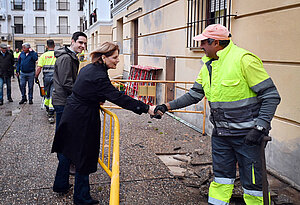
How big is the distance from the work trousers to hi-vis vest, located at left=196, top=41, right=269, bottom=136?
14 centimetres

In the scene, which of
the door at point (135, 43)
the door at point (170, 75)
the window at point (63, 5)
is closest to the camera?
the door at point (170, 75)

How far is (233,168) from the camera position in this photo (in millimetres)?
3287

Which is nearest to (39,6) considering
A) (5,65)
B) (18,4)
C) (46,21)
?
(46,21)

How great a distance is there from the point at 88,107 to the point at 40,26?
4686 centimetres

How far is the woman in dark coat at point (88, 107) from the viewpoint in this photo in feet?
11.3

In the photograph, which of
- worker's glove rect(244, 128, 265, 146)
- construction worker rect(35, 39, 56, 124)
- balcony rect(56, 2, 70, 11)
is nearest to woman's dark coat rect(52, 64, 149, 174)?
worker's glove rect(244, 128, 265, 146)

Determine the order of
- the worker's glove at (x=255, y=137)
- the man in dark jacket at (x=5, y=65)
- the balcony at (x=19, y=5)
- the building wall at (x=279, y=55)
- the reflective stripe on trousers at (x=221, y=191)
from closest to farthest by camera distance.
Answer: the worker's glove at (x=255, y=137), the reflective stripe on trousers at (x=221, y=191), the building wall at (x=279, y=55), the man in dark jacket at (x=5, y=65), the balcony at (x=19, y=5)

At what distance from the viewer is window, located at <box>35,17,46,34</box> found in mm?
46531

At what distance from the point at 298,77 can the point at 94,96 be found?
2661 millimetres

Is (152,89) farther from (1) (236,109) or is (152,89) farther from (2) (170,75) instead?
(1) (236,109)

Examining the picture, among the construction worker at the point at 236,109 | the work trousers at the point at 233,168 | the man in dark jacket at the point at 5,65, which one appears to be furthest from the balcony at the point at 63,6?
the work trousers at the point at 233,168

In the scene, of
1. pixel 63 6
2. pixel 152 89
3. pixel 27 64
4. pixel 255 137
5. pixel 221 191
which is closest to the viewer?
pixel 255 137

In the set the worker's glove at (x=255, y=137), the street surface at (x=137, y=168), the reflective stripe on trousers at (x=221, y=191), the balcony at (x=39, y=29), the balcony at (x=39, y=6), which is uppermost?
the balcony at (x=39, y=6)

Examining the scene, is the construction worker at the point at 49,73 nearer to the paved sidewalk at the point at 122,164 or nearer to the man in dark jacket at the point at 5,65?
the paved sidewalk at the point at 122,164
